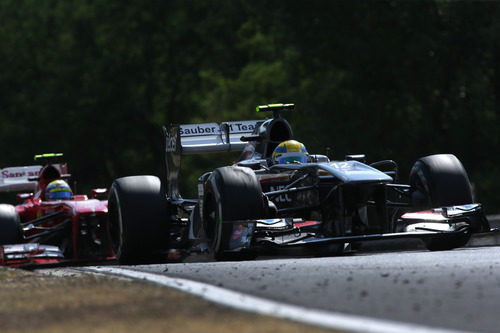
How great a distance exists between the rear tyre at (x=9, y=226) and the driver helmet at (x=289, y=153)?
195 inches

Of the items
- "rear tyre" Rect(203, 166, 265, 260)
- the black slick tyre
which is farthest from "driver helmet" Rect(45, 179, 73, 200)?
the black slick tyre

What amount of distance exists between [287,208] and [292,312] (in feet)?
20.8

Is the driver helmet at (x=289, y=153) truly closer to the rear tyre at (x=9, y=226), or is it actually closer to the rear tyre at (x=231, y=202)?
the rear tyre at (x=231, y=202)

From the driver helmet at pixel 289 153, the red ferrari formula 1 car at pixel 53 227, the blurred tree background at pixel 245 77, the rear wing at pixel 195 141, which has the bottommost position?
the red ferrari formula 1 car at pixel 53 227

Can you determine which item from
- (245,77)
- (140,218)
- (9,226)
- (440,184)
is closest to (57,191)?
(9,226)

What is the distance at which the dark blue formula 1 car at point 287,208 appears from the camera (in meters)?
11.1

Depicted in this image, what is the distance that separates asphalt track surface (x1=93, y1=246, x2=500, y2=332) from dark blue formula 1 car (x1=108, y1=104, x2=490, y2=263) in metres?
1.20

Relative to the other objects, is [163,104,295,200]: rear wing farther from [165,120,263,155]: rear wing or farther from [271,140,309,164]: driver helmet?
[271,140,309,164]: driver helmet

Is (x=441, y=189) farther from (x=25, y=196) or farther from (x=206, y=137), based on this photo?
(x=25, y=196)

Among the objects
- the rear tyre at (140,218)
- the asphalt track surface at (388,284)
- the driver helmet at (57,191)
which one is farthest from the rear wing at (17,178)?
the asphalt track surface at (388,284)

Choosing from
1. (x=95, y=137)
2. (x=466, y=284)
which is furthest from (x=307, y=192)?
(x=95, y=137)

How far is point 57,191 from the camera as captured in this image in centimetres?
1856

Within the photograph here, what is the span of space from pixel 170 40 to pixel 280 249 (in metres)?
28.8

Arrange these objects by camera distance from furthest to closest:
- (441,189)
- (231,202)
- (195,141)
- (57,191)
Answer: (57,191) < (195,141) < (441,189) < (231,202)
